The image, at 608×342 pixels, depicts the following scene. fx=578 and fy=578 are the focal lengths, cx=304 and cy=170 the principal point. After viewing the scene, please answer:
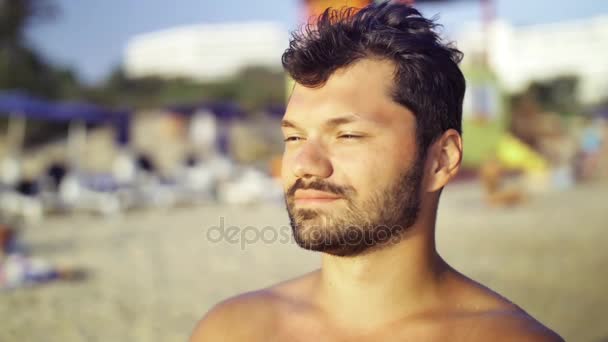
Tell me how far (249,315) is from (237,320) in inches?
1.6

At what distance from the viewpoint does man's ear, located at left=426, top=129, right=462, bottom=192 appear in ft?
5.46

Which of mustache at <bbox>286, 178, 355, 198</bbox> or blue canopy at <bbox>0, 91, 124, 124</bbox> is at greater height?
blue canopy at <bbox>0, 91, 124, 124</bbox>

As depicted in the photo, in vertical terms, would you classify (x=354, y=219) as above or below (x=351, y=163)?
below

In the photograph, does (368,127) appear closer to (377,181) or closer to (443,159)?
(377,181)

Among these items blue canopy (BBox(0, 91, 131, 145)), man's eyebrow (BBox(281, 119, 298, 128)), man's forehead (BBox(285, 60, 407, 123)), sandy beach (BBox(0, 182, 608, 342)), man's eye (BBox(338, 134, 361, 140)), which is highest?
blue canopy (BBox(0, 91, 131, 145))

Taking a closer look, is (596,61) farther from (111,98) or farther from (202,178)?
(202,178)

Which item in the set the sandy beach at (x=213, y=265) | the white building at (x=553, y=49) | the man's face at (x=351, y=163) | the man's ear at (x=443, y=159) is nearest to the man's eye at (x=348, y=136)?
the man's face at (x=351, y=163)

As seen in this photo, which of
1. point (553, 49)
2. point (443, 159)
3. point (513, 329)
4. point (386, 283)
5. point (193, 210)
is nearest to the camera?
point (513, 329)

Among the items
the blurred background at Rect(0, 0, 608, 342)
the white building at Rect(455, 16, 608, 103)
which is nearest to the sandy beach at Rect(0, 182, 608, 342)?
the blurred background at Rect(0, 0, 608, 342)

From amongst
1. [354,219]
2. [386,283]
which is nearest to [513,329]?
[386,283]

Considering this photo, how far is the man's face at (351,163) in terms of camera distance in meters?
1.50

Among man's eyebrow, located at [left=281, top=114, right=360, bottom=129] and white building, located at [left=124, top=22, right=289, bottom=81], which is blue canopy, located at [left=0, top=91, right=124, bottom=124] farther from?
white building, located at [left=124, top=22, right=289, bottom=81]

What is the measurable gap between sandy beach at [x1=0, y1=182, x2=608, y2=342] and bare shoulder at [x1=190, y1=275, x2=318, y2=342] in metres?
2.60

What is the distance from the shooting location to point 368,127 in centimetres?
→ 151
